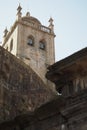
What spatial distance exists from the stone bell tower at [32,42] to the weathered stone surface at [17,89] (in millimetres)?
23830

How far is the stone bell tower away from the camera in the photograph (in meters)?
44.4

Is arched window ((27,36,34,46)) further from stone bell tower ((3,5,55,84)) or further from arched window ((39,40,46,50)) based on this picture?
arched window ((39,40,46,50))

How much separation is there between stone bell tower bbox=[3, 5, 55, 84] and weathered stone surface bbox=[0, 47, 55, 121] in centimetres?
2383

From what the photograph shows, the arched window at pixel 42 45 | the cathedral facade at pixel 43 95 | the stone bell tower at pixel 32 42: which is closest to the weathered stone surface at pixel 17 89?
the cathedral facade at pixel 43 95

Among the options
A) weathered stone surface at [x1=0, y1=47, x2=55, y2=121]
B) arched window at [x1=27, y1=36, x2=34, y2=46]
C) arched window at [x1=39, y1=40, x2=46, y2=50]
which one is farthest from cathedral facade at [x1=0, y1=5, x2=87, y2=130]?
arched window at [x1=39, y1=40, x2=46, y2=50]

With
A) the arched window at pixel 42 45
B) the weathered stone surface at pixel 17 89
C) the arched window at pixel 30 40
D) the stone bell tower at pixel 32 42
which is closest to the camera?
the weathered stone surface at pixel 17 89

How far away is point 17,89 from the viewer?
713 inches

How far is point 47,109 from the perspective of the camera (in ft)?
31.3

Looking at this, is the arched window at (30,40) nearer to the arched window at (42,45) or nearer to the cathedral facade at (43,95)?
the arched window at (42,45)

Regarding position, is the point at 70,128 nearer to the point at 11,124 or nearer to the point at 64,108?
the point at 64,108

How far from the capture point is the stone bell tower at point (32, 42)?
44406mm

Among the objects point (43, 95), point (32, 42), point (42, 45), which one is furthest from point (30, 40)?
point (43, 95)

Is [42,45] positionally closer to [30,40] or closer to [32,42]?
[32,42]

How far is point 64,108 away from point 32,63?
35274mm
